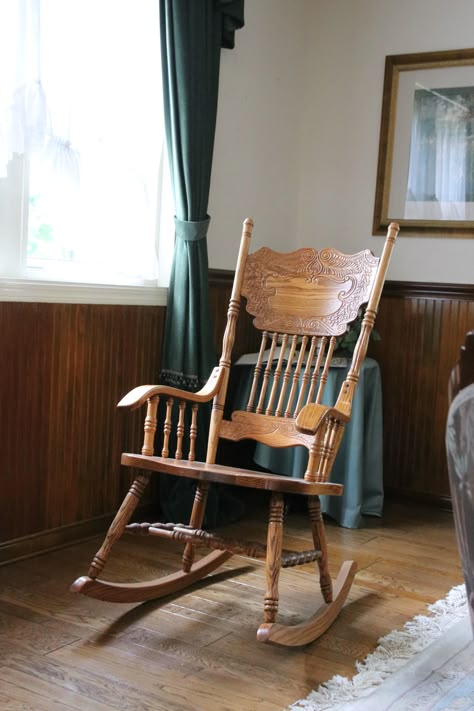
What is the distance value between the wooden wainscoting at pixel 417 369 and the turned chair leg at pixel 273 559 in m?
1.71

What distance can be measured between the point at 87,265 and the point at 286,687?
64.6 inches

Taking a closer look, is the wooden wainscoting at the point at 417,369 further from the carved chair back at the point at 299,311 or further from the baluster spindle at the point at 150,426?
the baluster spindle at the point at 150,426

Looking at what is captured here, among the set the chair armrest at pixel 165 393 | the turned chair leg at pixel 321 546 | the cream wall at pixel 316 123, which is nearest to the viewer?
the chair armrest at pixel 165 393

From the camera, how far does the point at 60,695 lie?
6.31ft

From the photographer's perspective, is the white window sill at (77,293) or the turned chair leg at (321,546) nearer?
the turned chair leg at (321,546)

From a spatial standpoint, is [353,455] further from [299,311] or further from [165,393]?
[165,393]

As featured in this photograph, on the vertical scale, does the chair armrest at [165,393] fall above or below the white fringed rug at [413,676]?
above

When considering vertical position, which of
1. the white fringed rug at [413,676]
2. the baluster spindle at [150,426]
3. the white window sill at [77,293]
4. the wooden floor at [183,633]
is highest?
the white window sill at [77,293]

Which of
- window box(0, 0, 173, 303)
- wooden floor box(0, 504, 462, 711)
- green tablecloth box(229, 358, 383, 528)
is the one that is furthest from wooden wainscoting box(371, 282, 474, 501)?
window box(0, 0, 173, 303)

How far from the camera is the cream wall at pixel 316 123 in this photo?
3775mm

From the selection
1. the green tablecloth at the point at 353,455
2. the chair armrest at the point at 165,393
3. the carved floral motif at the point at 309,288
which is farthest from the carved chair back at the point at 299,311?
the green tablecloth at the point at 353,455

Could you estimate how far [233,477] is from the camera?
223cm

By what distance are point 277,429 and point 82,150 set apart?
117cm

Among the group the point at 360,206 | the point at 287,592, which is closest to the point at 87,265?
the point at 287,592
